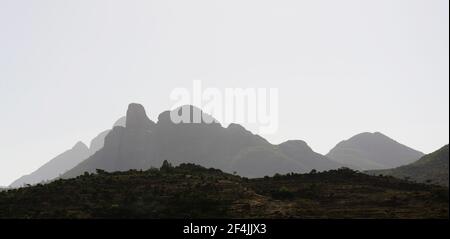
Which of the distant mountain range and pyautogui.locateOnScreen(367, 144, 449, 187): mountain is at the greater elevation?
the distant mountain range

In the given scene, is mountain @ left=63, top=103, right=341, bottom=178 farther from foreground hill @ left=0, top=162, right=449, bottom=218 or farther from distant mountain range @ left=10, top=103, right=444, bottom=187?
foreground hill @ left=0, top=162, right=449, bottom=218

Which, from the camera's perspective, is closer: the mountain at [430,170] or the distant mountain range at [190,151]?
the mountain at [430,170]

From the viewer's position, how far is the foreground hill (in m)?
28.6

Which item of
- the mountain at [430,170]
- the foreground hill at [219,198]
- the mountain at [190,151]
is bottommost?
the foreground hill at [219,198]

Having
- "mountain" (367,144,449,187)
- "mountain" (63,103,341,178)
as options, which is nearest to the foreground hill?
"mountain" (367,144,449,187)

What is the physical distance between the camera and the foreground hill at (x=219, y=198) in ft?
93.7

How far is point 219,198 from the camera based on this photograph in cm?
3222

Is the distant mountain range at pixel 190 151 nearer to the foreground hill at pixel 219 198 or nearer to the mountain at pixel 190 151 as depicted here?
the mountain at pixel 190 151

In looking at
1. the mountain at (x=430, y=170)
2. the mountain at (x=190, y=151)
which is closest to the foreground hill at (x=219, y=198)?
the mountain at (x=430, y=170)

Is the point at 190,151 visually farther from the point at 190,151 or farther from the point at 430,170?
the point at 430,170

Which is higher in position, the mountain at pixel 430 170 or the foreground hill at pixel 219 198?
the mountain at pixel 430 170
